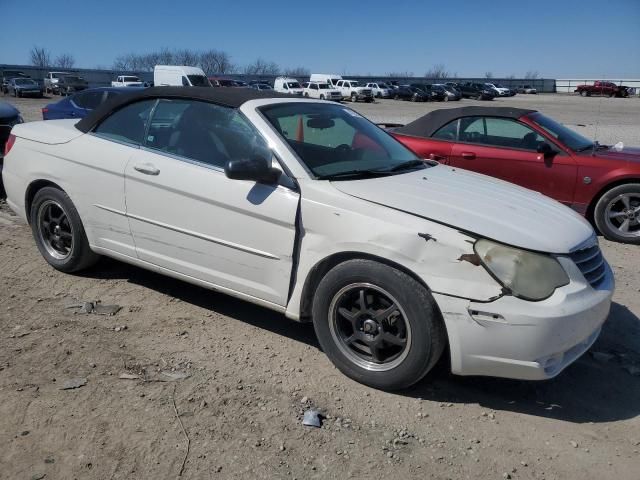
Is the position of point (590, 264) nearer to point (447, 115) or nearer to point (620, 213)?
point (620, 213)

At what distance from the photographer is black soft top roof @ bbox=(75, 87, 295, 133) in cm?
387

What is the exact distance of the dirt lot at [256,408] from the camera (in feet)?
8.50

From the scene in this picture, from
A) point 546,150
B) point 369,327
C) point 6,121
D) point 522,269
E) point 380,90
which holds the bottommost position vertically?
point 369,327

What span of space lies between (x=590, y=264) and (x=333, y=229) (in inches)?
57.9

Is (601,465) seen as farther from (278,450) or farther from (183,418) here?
(183,418)

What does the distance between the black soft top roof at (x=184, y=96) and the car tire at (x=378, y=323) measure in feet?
4.82

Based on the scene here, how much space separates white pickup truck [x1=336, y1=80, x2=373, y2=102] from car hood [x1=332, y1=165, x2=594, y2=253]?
154ft

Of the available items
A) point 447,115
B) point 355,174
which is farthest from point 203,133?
point 447,115

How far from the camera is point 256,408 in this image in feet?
9.87

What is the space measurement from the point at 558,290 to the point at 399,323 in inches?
32.8

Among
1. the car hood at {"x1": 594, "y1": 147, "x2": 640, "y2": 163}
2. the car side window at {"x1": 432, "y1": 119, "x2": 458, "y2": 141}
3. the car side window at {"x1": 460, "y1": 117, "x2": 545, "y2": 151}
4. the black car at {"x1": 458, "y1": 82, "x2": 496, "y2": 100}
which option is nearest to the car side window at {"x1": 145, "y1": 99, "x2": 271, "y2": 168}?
the car side window at {"x1": 432, "y1": 119, "x2": 458, "y2": 141}

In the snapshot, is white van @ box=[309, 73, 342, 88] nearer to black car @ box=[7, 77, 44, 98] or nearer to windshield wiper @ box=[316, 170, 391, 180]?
black car @ box=[7, 77, 44, 98]

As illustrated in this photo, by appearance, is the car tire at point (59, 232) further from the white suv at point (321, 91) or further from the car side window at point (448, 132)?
the white suv at point (321, 91)

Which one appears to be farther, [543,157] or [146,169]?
[543,157]
